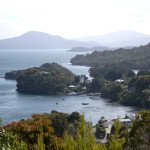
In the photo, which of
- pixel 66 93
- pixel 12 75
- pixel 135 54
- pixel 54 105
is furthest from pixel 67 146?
pixel 135 54

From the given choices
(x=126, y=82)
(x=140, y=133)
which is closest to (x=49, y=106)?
(x=126, y=82)

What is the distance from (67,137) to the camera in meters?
2.82

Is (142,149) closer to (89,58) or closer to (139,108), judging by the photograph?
(139,108)

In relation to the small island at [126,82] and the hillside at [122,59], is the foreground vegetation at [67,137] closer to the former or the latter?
the small island at [126,82]

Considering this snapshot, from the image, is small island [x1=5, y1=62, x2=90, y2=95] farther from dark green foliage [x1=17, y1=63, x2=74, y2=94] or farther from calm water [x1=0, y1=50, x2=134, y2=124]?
calm water [x1=0, y1=50, x2=134, y2=124]

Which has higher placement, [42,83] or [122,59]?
[122,59]

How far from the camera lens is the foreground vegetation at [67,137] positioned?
2.72 meters

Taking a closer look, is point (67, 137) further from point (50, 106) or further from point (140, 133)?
point (50, 106)

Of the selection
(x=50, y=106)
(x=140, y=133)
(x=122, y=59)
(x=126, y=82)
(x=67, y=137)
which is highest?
(x=122, y=59)

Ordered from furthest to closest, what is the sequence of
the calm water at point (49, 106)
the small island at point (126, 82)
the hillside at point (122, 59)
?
the hillside at point (122, 59)
the small island at point (126, 82)
the calm water at point (49, 106)

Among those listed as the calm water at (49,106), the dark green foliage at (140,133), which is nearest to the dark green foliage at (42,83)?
the calm water at (49,106)

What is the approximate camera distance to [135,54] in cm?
10856

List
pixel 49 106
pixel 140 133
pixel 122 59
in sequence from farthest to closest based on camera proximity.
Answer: pixel 122 59 → pixel 49 106 → pixel 140 133

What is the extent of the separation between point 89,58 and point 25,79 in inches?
2228
